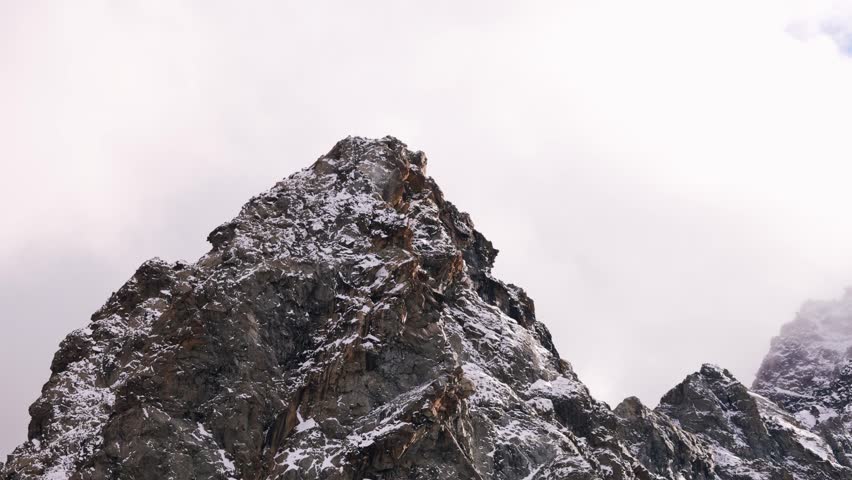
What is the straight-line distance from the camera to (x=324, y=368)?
93.1 m

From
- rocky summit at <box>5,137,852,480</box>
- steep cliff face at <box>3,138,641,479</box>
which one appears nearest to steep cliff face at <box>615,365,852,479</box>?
rocky summit at <box>5,137,852,480</box>

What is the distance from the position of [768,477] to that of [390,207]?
76.1 metres

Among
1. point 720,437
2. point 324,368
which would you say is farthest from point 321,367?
point 720,437

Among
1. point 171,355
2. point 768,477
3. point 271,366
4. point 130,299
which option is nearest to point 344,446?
point 271,366

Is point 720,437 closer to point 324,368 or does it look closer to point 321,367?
point 321,367

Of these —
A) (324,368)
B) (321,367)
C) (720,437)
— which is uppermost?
(720,437)

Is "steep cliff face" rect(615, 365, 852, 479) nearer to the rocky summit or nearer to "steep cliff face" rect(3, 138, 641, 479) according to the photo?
the rocky summit

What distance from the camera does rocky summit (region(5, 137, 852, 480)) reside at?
3445 inches

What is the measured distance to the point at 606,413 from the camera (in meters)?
121

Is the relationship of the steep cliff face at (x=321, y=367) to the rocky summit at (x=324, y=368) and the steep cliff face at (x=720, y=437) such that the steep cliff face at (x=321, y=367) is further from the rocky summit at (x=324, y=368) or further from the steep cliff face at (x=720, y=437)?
the steep cliff face at (x=720, y=437)

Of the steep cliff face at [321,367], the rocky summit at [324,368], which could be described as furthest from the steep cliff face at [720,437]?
the steep cliff face at [321,367]

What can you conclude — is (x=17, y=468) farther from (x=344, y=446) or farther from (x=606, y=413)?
(x=606, y=413)

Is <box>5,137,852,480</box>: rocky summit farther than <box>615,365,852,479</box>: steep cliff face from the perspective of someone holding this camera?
No

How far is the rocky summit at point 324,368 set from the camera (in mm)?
87500
